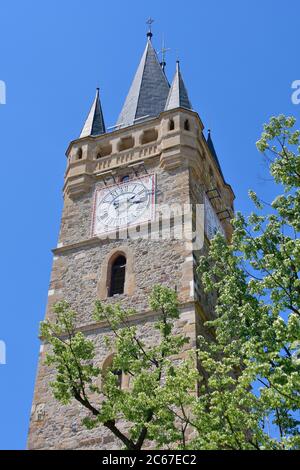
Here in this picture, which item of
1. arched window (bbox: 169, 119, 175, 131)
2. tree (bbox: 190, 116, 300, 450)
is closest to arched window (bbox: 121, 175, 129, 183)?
arched window (bbox: 169, 119, 175, 131)

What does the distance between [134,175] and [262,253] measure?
10.6 m

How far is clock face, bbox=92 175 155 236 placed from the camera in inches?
834

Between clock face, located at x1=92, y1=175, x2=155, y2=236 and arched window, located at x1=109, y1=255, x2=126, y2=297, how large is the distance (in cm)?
116

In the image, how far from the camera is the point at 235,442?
10.0 m

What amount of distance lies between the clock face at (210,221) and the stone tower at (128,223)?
0.04 metres

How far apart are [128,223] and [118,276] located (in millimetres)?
1758

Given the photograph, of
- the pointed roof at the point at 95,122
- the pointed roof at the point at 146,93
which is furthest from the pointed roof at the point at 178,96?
the pointed roof at the point at 95,122

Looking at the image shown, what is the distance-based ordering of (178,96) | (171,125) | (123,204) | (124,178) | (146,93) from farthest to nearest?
(146,93) → (178,96) → (171,125) → (124,178) → (123,204)

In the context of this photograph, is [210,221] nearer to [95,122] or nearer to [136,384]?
[95,122]

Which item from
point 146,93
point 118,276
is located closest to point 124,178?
point 118,276

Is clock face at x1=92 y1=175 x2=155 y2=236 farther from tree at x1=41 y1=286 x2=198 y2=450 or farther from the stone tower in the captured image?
tree at x1=41 y1=286 x2=198 y2=450

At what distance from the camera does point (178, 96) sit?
24734 millimetres
